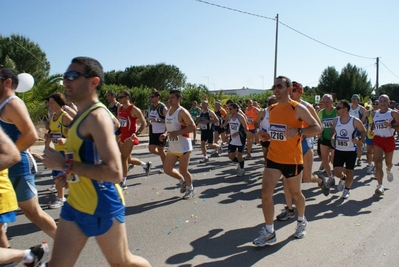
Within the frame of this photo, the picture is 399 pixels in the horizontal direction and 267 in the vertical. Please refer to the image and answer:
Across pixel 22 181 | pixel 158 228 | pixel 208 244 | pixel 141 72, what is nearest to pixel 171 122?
pixel 158 228

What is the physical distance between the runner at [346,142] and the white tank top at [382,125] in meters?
0.82

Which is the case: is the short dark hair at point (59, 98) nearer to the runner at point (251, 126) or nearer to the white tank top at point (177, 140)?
the white tank top at point (177, 140)

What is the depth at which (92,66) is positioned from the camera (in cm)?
259

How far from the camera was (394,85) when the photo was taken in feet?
208

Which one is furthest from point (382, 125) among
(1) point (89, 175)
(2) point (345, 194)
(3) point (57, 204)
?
(1) point (89, 175)

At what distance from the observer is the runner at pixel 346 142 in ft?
23.4

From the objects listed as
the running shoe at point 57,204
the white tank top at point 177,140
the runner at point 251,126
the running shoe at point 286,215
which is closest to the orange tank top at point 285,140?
the running shoe at point 286,215

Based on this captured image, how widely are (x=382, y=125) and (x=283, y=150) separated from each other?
4223 millimetres

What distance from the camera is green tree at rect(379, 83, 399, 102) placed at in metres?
61.2

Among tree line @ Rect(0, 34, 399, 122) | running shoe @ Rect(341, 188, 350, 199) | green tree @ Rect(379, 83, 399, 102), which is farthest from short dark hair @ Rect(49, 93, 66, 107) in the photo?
green tree @ Rect(379, 83, 399, 102)

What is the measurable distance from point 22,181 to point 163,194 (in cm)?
386

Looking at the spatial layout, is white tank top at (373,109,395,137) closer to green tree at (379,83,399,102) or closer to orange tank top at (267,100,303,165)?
orange tank top at (267,100,303,165)

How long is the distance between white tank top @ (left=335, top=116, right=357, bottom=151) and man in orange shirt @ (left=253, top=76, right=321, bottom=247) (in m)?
2.88

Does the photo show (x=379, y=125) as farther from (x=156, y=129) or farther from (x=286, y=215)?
(x=156, y=129)
